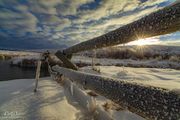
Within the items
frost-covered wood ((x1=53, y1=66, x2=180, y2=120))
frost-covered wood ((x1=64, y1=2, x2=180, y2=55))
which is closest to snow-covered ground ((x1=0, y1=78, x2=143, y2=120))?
frost-covered wood ((x1=53, y1=66, x2=180, y2=120))

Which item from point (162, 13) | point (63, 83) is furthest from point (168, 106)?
point (63, 83)

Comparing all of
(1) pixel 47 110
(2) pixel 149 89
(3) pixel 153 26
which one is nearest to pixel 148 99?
(2) pixel 149 89

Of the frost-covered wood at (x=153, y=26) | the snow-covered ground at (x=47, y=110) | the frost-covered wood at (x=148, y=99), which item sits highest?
the frost-covered wood at (x=153, y=26)

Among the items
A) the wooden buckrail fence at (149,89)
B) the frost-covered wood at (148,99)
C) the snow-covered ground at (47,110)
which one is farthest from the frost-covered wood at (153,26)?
the snow-covered ground at (47,110)

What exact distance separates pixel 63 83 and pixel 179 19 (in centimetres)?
554

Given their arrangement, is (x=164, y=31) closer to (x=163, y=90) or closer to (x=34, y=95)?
(x=163, y=90)

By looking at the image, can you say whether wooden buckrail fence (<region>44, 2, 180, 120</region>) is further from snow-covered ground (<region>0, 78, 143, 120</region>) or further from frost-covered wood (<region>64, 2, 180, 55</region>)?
snow-covered ground (<region>0, 78, 143, 120</region>)

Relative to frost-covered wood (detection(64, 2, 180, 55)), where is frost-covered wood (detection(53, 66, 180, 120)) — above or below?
below

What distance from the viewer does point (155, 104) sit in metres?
0.93

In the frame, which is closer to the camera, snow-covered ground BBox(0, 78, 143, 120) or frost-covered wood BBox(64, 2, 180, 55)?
frost-covered wood BBox(64, 2, 180, 55)

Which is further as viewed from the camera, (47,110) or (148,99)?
(47,110)

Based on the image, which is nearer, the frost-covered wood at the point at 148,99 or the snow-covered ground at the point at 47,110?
the frost-covered wood at the point at 148,99

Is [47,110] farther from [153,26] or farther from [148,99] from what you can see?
[153,26]

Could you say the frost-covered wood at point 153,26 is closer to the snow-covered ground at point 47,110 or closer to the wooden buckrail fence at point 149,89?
the wooden buckrail fence at point 149,89
